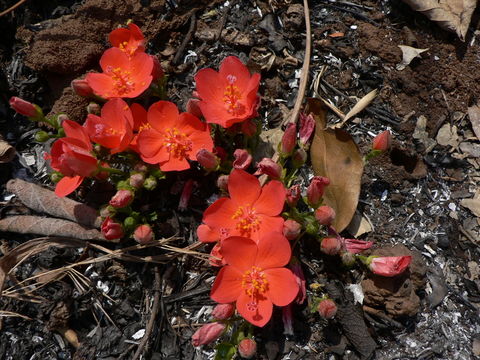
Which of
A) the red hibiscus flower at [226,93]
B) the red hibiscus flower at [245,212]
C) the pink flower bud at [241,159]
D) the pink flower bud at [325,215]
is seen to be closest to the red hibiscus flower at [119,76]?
the red hibiscus flower at [226,93]

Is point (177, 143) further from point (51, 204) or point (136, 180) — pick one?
point (51, 204)

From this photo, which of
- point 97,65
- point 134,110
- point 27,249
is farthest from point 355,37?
point 27,249

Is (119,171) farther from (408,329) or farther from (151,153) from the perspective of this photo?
(408,329)

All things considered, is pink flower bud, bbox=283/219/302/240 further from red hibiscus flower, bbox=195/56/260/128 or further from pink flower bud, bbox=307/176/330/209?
red hibiscus flower, bbox=195/56/260/128

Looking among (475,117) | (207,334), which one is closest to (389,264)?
(207,334)

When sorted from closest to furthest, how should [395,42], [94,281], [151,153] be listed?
[151,153]
[94,281]
[395,42]

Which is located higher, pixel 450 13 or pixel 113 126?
pixel 450 13
